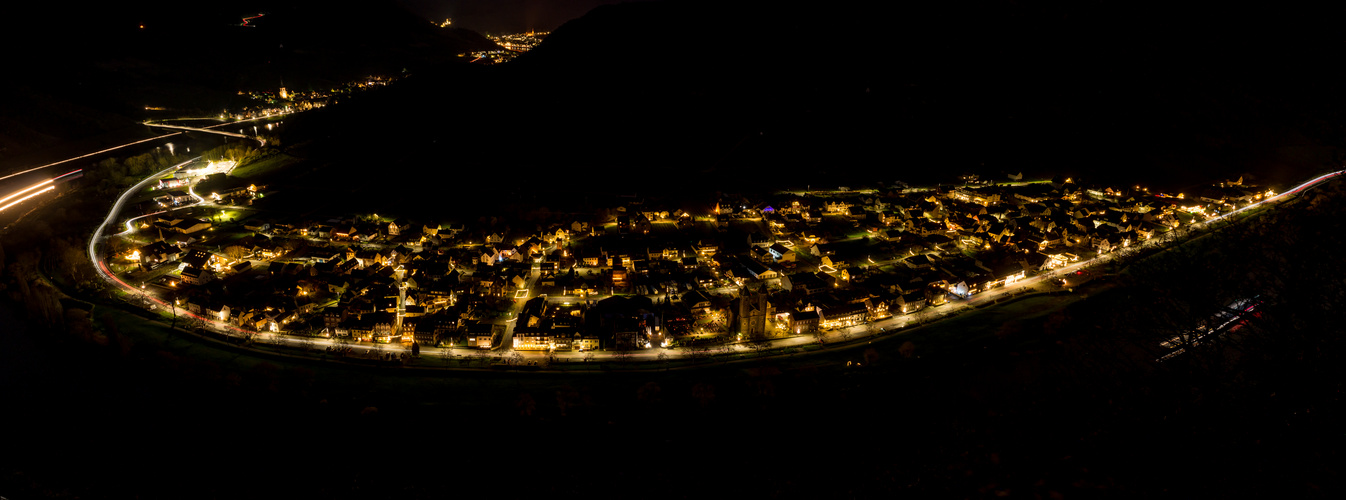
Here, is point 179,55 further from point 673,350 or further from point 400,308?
point 673,350

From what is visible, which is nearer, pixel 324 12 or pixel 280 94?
pixel 280 94

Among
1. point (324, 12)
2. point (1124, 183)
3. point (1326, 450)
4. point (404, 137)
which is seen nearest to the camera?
point (1326, 450)

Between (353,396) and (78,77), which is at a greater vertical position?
(78,77)

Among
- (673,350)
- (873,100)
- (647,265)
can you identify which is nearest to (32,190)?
(647,265)

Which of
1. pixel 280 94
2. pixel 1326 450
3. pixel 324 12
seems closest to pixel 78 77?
pixel 280 94

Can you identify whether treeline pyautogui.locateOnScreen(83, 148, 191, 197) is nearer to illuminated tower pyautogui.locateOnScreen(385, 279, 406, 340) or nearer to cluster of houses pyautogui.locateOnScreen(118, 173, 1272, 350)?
cluster of houses pyautogui.locateOnScreen(118, 173, 1272, 350)

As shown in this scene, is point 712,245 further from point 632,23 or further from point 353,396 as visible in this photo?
point 632,23

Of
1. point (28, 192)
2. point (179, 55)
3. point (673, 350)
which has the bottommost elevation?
point (673, 350)

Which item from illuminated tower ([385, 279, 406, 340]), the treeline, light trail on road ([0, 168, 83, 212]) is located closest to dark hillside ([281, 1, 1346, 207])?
the treeline
